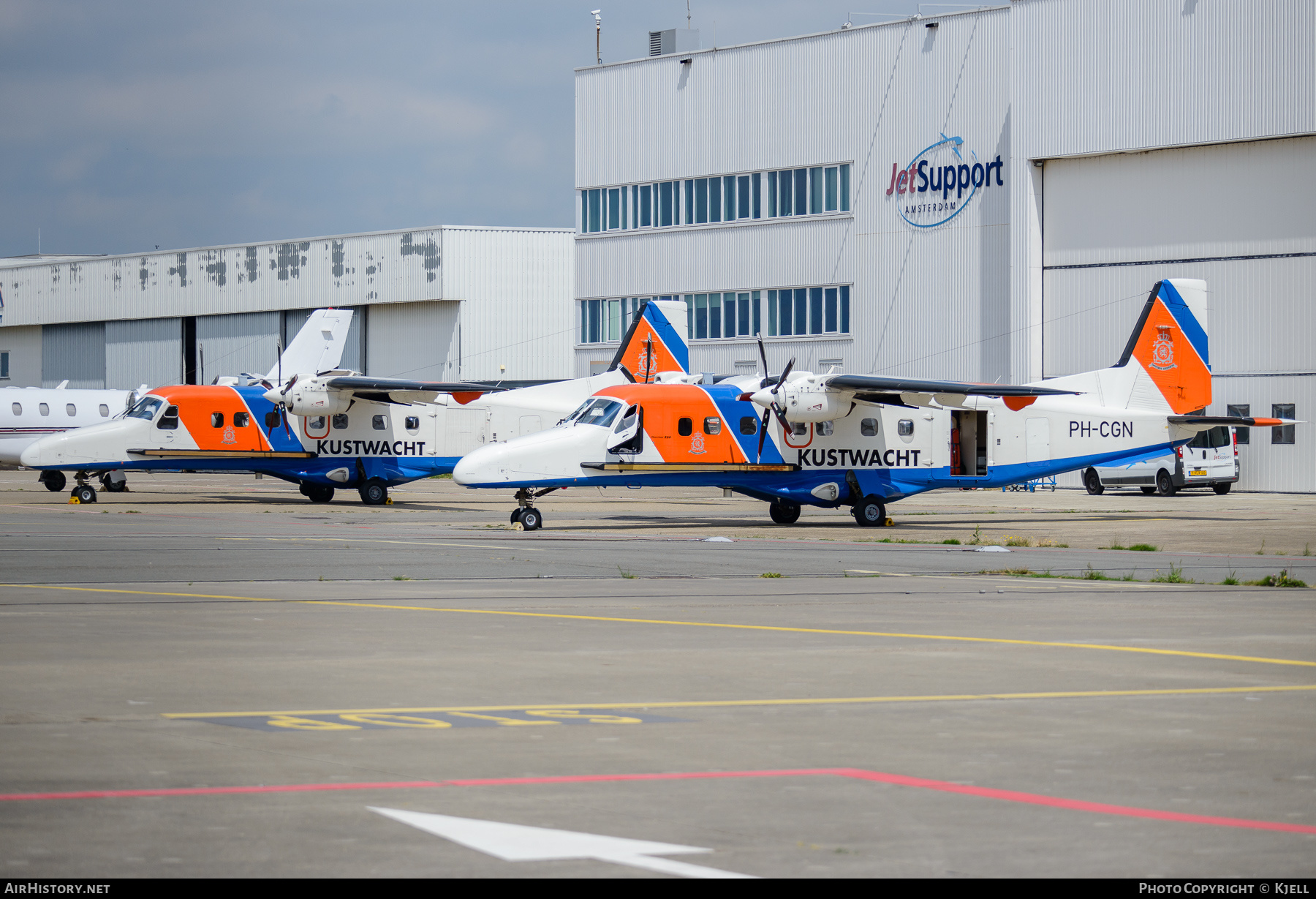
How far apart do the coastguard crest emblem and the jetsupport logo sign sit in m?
27.0

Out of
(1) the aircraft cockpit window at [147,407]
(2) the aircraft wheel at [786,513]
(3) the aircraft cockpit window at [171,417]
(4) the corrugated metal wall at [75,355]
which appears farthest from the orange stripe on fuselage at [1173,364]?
(4) the corrugated metal wall at [75,355]

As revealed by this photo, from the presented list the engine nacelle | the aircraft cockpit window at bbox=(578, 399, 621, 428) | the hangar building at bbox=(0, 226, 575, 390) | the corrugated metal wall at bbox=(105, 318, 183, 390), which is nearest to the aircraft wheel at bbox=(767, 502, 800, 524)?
the aircraft cockpit window at bbox=(578, 399, 621, 428)

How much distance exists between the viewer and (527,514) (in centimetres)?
3144

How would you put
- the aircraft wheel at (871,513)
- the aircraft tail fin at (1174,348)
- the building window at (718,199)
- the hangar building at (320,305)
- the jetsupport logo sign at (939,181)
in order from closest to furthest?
the aircraft wheel at (871,513), the aircraft tail fin at (1174,348), the jetsupport logo sign at (939,181), the building window at (718,199), the hangar building at (320,305)

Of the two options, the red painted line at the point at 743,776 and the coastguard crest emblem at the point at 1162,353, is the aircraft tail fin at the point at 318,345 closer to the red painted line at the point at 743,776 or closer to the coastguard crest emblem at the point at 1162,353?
the coastguard crest emblem at the point at 1162,353

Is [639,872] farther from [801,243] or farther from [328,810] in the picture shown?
[801,243]

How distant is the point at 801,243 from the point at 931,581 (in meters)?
49.1

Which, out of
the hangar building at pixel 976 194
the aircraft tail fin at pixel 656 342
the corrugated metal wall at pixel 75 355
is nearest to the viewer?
the aircraft tail fin at pixel 656 342

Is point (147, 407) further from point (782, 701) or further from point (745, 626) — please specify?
point (782, 701)

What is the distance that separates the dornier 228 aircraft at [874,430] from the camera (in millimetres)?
32781

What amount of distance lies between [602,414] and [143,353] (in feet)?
240

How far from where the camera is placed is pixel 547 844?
251 inches

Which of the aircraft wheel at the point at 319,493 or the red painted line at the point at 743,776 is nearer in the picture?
the red painted line at the point at 743,776

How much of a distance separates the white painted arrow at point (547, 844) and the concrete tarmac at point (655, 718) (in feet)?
0.30
